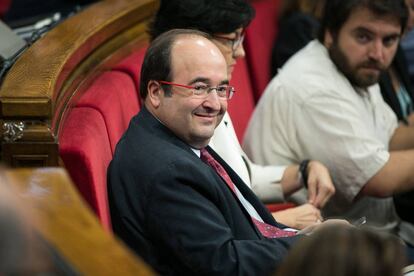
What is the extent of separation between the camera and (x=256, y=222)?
2.16 m

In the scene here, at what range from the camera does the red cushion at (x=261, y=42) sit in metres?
3.62

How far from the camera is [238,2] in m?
2.51

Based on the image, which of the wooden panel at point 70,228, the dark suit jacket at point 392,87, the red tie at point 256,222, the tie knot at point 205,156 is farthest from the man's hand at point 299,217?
the wooden panel at point 70,228

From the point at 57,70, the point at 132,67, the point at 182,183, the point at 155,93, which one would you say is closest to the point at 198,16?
the point at 132,67

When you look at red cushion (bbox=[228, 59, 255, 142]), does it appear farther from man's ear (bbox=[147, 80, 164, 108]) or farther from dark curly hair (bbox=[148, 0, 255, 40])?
man's ear (bbox=[147, 80, 164, 108])

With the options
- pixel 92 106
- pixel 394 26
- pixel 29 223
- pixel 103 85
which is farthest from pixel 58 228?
pixel 394 26

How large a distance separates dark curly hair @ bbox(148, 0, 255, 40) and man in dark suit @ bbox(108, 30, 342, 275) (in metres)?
0.31

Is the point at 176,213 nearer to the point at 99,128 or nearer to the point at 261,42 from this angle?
the point at 99,128

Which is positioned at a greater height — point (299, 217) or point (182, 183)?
point (182, 183)

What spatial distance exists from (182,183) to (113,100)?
0.45 metres

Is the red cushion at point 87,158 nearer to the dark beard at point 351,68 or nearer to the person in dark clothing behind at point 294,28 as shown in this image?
the dark beard at point 351,68

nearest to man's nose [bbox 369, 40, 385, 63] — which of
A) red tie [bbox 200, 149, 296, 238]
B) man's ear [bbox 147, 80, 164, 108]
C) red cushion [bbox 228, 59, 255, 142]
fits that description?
red cushion [bbox 228, 59, 255, 142]

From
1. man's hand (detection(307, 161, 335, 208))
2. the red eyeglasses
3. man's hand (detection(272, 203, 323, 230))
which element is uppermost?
the red eyeglasses

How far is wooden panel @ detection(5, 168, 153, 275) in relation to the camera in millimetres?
1187
